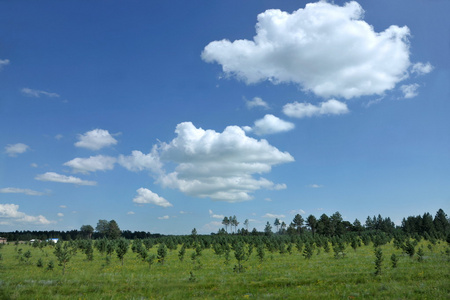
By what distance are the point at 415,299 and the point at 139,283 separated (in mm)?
18449

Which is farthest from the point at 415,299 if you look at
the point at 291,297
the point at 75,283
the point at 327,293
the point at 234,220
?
the point at 234,220

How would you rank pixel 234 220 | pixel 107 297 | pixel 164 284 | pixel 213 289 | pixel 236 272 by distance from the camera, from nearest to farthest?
1. pixel 107 297
2. pixel 213 289
3. pixel 164 284
4. pixel 236 272
5. pixel 234 220

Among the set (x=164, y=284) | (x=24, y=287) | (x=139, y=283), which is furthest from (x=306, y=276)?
(x=24, y=287)

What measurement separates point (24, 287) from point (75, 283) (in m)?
3.36

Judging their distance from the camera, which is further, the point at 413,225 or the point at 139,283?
the point at 413,225

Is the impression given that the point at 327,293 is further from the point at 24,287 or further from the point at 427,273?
the point at 24,287

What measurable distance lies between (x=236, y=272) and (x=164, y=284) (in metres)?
8.40

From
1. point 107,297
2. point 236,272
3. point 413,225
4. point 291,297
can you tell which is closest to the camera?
point 291,297

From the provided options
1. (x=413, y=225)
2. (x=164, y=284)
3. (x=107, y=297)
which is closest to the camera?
(x=107, y=297)

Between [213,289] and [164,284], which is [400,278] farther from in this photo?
[164,284]

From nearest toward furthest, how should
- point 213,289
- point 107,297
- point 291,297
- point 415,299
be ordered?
point 415,299 < point 291,297 < point 107,297 < point 213,289

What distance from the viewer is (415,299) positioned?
585 inches

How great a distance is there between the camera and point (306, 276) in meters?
22.7

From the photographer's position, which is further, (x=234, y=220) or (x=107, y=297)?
(x=234, y=220)
